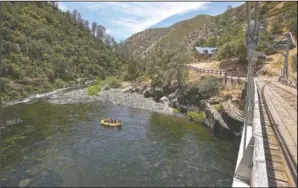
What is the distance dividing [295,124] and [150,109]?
111 ft

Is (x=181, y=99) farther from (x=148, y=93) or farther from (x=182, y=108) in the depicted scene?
(x=148, y=93)

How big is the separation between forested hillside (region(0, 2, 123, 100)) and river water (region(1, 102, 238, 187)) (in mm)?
23668

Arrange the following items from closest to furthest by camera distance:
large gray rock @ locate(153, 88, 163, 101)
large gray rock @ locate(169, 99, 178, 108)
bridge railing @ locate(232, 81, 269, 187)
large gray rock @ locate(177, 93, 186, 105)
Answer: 1. bridge railing @ locate(232, 81, 269, 187)
2. large gray rock @ locate(177, 93, 186, 105)
3. large gray rock @ locate(169, 99, 178, 108)
4. large gray rock @ locate(153, 88, 163, 101)

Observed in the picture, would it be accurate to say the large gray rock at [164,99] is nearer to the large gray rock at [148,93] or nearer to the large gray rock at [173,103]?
the large gray rock at [173,103]

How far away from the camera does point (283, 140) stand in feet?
13.9

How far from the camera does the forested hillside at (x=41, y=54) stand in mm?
53781

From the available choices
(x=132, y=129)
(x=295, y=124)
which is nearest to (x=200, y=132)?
(x=132, y=129)

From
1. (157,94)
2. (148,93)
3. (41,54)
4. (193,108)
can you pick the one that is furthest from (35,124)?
(41,54)

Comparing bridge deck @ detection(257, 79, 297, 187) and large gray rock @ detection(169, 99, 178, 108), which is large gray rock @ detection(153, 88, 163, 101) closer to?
large gray rock @ detection(169, 99, 178, 108)

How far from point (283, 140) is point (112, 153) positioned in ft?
53.9

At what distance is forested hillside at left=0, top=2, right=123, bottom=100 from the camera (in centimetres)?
5378

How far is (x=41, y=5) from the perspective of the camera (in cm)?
12119

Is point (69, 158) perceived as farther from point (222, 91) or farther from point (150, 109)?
point (222, 91)

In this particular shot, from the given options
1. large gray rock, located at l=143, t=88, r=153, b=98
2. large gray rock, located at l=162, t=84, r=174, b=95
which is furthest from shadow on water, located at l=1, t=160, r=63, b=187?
large gray rock, located at l=143, t=88, r=153, b=98
